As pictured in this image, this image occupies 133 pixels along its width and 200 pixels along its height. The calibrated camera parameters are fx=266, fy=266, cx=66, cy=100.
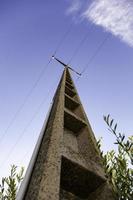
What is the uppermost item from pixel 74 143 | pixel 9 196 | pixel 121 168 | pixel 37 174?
pixel 121 168

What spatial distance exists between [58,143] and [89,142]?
1.53 meters

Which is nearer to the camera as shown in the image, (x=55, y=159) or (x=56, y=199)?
(x=56, y=199)

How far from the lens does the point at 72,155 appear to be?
3.56 meters

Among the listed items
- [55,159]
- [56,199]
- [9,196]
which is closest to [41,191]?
[56,199]

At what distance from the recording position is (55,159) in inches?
118

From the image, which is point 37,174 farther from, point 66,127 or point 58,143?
point 66,127

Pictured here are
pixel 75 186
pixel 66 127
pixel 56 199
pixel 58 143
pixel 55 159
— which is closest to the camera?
pixel 56 199

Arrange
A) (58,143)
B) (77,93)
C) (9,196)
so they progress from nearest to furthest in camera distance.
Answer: (58,143) < (9,196) < (77,93)

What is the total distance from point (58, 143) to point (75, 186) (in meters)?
0.74

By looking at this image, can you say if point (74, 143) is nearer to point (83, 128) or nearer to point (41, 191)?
point (83, 128)

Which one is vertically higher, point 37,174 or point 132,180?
point 132,180

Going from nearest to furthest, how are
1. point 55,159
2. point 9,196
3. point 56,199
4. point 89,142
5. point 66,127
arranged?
point 56,199
point 55,159
point 89,142
point 66,127
point 9,196

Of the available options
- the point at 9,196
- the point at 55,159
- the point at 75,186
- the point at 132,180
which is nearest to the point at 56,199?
the point at 55,159

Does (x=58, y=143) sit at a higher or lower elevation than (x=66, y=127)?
higher
